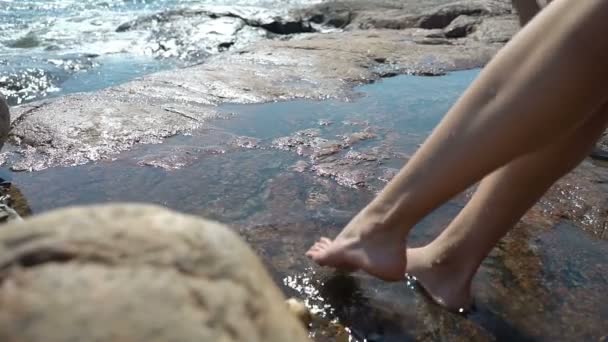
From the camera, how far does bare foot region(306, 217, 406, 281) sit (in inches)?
→ 63.7

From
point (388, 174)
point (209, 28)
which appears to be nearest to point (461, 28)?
point (209, 28)

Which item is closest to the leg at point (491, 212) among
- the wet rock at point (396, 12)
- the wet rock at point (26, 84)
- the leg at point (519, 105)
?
the leg at point (519, 105)

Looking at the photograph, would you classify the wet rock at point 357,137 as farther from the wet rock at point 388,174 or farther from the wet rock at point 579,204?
the wet rock at point 579,204

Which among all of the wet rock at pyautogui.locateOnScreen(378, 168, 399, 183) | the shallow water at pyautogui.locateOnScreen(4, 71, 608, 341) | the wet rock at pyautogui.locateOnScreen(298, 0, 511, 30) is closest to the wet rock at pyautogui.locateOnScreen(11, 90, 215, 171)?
the shallow water at pyautogui.locateOnScreen(4, 71, 608, 341)

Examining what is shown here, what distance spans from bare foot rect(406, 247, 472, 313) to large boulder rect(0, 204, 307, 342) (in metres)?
0.97

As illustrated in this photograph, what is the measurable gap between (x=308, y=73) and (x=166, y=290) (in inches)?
171

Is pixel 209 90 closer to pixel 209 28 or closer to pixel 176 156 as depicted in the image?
pixel 176 156

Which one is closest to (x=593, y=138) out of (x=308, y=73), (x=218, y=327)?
(x=218, y=327)

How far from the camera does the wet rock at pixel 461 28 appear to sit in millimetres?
7582

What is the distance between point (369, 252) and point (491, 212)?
379mm

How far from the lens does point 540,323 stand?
1611 mm

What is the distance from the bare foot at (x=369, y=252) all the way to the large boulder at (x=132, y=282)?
0.80 meters

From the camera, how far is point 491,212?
1.71m

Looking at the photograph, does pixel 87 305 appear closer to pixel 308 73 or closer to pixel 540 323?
pixel 540 323
